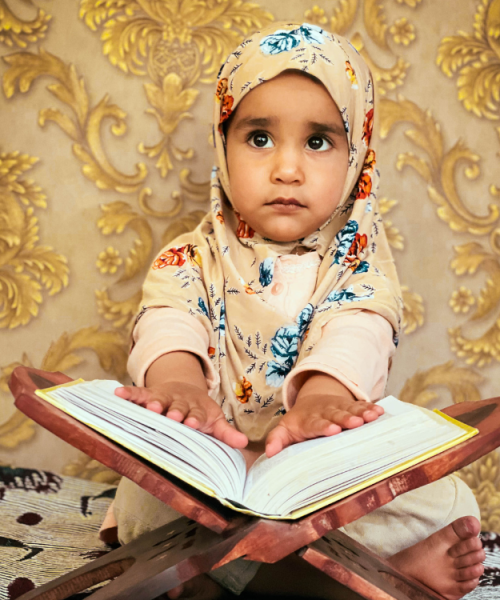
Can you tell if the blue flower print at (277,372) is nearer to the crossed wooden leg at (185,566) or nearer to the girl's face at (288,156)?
the girl's face at (288,156)

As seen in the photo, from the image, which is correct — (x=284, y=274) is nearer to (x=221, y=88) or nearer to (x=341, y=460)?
(x=221, y=88)

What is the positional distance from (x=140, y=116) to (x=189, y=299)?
0.46m

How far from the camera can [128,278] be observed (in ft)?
4.14

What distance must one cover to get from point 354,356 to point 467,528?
26 centimetres

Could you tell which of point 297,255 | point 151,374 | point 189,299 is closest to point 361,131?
point 297,255

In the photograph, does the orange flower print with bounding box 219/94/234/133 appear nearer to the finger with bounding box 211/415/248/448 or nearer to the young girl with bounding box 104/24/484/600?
the young girl with bounding box 104/24/484/600

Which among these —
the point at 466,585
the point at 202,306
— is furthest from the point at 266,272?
the point at 466,585

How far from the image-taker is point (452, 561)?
734 millimetres

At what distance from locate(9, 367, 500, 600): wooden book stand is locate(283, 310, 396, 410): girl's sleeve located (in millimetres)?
229

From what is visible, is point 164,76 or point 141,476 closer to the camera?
point 141,476

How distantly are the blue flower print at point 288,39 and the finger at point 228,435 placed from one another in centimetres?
62

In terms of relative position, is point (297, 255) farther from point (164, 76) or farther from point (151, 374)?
point (164, 76)

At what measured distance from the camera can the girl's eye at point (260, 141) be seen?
997 millimetres

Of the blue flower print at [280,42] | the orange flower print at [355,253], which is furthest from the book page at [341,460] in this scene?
the blue flower print at [280,42]
